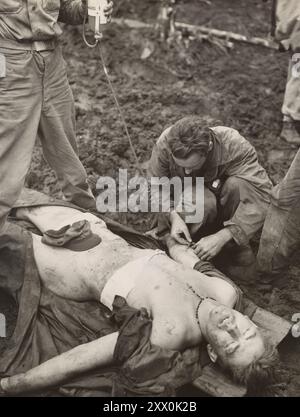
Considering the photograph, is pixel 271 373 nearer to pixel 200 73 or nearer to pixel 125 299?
pixel 125 299

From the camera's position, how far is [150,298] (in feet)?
12.9

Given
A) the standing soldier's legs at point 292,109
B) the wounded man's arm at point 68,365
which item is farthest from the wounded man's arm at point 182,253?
the standing soldier's legs at point 292,109

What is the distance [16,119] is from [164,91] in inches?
113

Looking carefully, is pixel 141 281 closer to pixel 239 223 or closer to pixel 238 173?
pixel 239 223

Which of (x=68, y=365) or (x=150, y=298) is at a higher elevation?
(x=150, y=298)

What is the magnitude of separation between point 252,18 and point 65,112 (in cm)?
479

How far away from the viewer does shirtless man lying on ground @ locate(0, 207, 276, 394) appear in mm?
3734

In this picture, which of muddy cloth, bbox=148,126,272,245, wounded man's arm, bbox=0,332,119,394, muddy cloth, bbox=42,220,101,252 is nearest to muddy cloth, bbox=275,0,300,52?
muddy cloth, bbox=148,126,272,245

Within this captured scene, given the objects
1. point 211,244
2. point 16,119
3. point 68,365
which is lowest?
point 68,365

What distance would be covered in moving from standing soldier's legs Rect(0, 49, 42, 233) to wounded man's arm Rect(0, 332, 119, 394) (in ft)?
3.75

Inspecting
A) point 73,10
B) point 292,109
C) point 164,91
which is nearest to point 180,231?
point 73,10

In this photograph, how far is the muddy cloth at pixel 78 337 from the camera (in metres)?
3.72

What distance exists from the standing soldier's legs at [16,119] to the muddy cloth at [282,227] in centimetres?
168

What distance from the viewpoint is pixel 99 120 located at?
6.63 meters
